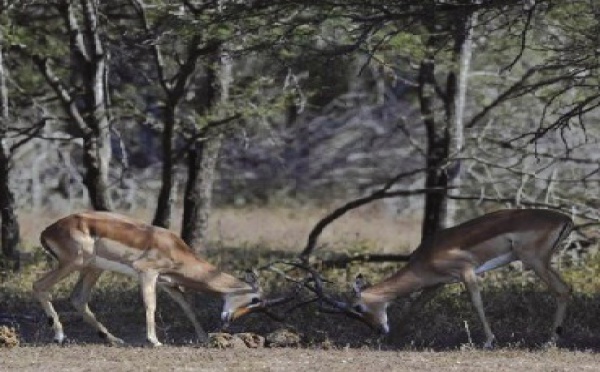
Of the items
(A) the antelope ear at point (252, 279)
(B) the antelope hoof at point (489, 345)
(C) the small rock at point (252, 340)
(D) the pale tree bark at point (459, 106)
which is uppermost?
(D) the pale tree bark at point (459, 106)

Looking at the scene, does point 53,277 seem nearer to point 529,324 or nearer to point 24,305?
point 24,305

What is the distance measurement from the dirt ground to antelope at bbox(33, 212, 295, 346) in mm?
→ 715

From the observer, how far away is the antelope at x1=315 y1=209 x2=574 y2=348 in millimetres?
11344

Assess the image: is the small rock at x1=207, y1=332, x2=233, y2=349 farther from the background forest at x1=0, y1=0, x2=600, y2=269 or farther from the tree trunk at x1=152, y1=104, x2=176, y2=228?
the tree trunk at x1=152, y1=104, x2=176, y2=228

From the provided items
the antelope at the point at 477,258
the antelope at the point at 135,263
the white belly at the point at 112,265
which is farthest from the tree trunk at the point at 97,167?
the antelope at the point at 477,258

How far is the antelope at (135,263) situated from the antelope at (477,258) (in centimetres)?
74

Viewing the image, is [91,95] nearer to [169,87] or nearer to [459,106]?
[169,87]

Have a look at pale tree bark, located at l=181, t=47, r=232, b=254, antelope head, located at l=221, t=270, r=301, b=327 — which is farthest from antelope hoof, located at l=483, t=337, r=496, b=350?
pale tree bark, located at l=181, t=47, r=232, b=254

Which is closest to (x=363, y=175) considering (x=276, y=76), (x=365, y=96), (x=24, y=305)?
(x=365, y=96)

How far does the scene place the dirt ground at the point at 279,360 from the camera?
9609 millimetres

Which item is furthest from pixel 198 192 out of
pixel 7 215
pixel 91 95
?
pixel 7 215

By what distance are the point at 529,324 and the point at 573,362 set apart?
2181 mm

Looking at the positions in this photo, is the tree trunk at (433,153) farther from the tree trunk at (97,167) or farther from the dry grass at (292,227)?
the tree trunk at (97,167)

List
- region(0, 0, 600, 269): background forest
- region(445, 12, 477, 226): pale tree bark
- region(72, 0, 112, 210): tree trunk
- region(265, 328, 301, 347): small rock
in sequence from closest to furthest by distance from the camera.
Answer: region(265, 328, 301, 347): small rock
region(0, 0, 600, 269): background forest
region(72, 0, 112, 210): tree trunk
region(445, 12, 477, 226): pale tree bark
